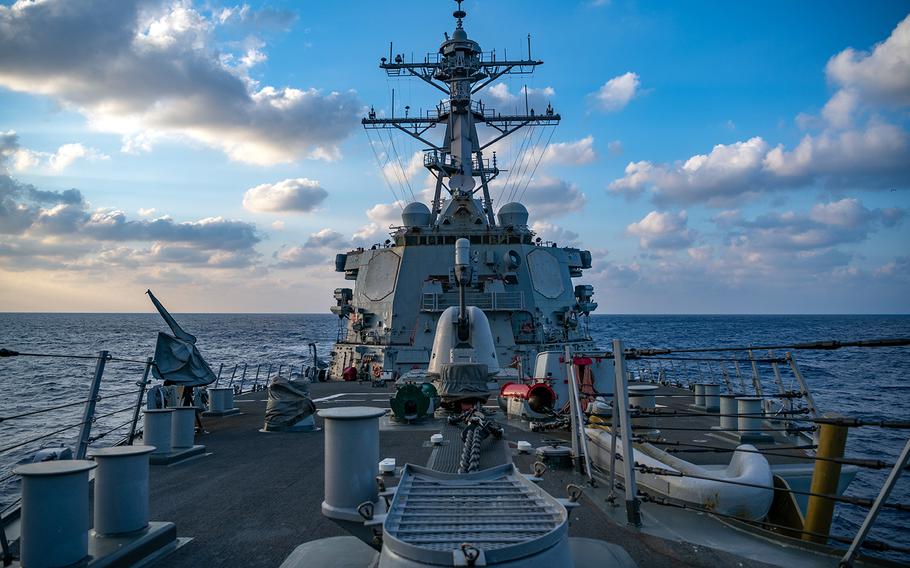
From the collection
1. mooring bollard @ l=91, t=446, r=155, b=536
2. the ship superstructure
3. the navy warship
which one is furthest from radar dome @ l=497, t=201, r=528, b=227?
→ mooring bollard @ l=91, t=446, r=155, b=536

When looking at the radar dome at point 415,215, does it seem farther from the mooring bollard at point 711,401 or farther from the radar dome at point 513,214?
the mooring bollard at point 711,401

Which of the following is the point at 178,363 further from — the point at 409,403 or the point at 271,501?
the point at 271,501

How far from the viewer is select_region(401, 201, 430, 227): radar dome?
22.5 meters

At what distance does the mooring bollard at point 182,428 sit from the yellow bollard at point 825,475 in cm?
776

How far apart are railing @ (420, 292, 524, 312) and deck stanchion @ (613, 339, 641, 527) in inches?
559

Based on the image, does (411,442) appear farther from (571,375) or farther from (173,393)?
(173,393)

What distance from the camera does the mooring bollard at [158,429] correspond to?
7.39 metres

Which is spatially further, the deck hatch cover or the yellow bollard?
the yellow bollard

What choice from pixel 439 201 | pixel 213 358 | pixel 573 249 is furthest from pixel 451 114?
pixel 213 358

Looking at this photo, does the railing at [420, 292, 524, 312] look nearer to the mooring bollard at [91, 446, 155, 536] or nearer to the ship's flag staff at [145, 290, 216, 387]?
the ship's flag staff at [145, 290, 216, 387]

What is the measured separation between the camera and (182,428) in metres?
8.19

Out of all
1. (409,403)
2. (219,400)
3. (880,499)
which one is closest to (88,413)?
(409,403)

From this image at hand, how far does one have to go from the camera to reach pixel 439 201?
81.0ft

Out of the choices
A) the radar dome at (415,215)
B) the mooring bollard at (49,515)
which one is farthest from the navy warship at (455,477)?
the radar dome at (415,215)
